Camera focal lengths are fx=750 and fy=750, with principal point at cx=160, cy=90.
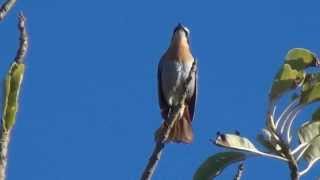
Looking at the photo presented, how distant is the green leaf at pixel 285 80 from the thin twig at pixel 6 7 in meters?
1.36

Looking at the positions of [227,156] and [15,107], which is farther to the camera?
[227,156]

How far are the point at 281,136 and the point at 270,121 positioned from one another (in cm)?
10

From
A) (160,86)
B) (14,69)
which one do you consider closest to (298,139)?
(14,69)

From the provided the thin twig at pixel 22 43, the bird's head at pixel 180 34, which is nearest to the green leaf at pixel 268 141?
the thin twig at pixel 22 43

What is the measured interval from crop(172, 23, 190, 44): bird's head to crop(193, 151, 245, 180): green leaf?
677 centimetres

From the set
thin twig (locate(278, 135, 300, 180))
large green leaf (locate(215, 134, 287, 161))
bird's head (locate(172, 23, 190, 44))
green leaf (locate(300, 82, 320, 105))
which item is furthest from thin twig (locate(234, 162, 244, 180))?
bird's head (locate(172, 23, 190, 44))

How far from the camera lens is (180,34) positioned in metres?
9.94

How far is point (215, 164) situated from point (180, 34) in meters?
7.04

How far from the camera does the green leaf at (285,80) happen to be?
296 cm

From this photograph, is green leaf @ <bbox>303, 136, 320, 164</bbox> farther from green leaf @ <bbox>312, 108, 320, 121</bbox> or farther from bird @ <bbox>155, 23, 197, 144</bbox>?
bird @ <bbox>155, 23, 197, 144</bbox>

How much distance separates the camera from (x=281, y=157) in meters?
2.60

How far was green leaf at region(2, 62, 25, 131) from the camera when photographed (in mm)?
1729

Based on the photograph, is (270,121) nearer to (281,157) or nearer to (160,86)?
(281,157)

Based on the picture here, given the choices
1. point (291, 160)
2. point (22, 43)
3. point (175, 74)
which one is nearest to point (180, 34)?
point (175, 74)
